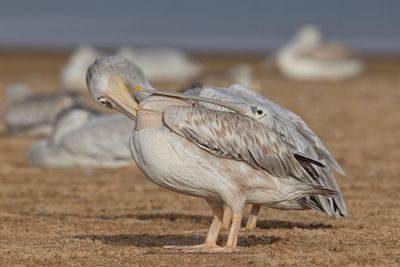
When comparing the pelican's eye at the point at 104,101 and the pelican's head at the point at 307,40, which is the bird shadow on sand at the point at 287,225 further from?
the pelican's head at the point at 307,40

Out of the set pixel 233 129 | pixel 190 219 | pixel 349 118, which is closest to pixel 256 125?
pixel 233 129

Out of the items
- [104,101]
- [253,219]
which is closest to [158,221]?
[253,219]

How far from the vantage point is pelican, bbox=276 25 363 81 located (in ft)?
87.7

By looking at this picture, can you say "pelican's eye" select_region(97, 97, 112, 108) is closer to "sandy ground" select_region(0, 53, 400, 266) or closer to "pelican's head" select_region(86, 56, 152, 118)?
"pelican's head" select_region(86, 56, 152, 118)

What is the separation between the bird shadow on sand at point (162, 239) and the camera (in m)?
6.61

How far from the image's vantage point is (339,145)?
42.2 feet

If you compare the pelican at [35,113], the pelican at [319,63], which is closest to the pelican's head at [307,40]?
the pelican at [319,63]

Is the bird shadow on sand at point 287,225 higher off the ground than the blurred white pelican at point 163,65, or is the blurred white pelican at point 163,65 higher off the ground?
the blurred white pelican at point 163,65

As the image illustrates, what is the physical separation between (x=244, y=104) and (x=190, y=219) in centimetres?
175

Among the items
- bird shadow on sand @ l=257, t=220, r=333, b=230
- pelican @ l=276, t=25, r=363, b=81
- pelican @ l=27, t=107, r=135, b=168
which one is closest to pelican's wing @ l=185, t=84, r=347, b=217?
bird shadow on sand @ l=257, t=220, r=333, b=230

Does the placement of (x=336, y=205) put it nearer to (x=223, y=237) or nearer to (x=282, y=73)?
(x=223, y=237)

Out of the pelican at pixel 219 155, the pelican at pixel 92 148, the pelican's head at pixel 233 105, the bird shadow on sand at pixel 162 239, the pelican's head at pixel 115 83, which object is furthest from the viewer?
the pelican at pixel 92 148

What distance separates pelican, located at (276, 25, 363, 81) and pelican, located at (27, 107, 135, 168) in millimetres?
16048

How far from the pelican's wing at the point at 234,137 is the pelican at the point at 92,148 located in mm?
4718
